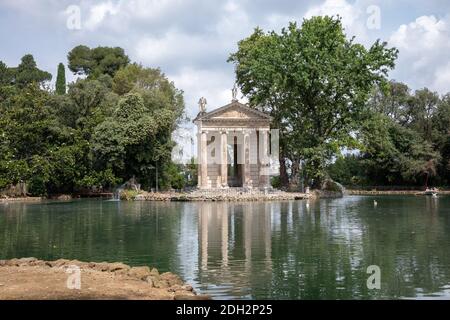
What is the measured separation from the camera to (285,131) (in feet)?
221

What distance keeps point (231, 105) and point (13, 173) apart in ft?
80.1

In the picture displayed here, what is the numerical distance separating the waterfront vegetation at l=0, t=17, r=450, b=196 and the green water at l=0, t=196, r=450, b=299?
25.2 meters

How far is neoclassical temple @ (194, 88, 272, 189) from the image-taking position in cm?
6431

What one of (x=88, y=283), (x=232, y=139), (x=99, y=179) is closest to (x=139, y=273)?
(x=88, y=283)

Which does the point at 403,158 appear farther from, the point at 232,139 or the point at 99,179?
the point at 99,179

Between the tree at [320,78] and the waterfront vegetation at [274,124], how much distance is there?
11cm

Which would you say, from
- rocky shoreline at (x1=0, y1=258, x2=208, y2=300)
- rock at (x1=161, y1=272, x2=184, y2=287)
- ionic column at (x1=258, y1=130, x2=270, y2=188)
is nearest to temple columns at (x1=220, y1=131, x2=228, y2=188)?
ionic column at (x1=258, y1=130, x2=270, y2=188)

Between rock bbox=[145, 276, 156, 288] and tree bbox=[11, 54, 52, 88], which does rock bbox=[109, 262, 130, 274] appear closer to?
rock bbox=[145, 276, 156, 288]

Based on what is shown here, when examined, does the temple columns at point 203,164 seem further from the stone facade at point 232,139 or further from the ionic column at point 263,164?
the ionic column at point 263,164

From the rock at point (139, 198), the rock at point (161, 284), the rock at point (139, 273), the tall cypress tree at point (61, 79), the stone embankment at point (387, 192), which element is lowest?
the rock at point (161, 284)

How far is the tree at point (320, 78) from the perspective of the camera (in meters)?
56.4

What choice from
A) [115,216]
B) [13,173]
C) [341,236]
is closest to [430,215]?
[341,236]

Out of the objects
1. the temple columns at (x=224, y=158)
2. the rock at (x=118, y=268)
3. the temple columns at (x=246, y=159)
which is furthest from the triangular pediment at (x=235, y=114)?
the rock at (x=118, y=268)

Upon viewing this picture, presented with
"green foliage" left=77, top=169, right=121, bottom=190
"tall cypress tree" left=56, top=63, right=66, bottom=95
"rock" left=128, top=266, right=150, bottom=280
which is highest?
"tall cypress tree" left=56, top=63, right=66, bottom=95
